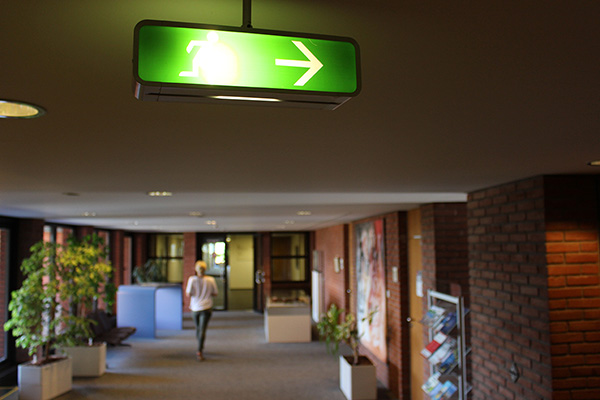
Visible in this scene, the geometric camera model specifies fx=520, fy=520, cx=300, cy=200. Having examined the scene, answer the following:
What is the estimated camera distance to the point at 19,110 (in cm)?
190

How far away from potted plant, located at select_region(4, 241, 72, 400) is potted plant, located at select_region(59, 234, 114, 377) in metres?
0.20

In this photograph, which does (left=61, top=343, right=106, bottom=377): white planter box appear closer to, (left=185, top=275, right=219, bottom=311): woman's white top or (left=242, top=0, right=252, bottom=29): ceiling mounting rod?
(left=185, top=275, right=219, bottom=311): woman's white top

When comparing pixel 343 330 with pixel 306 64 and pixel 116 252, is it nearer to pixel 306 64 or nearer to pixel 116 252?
pixel 306 64

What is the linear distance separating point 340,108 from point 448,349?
3.61 metres

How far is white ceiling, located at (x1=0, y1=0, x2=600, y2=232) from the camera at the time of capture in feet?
3.92

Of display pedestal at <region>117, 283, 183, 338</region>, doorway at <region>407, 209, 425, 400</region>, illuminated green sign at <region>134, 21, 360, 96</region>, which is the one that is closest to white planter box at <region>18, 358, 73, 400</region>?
doorway at <region>407, 209, 425, 400</region>

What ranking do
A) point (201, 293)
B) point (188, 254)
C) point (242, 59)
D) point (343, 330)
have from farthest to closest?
point (188, 254) < point (201, 293) < point (343, 330) < point (242, 59)

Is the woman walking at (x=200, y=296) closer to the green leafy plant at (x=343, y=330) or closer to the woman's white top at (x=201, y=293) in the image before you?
the woman's white top at (x=201, y=293)

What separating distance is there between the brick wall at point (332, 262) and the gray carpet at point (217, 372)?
1.33 meters

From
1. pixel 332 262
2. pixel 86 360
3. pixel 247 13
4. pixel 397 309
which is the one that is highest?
pixel 247 13

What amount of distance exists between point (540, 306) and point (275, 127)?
8.09ft

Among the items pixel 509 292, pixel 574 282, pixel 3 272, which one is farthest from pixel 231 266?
pixel 574 282

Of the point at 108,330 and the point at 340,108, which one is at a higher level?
the point at 340,108

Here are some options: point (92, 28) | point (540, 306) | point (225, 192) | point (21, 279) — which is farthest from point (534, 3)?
point (21, 279)
